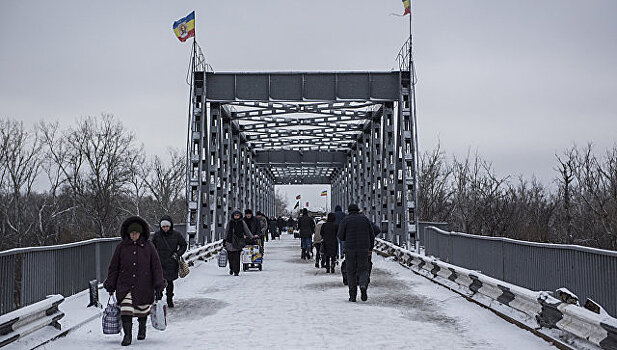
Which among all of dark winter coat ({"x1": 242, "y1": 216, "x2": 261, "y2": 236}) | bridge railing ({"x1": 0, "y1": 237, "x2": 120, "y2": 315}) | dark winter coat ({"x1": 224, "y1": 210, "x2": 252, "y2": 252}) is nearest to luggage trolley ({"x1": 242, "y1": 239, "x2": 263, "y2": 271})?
dark winter coat ({"x1": 242, "y1": 216, "x2": 261, "y2": 236})

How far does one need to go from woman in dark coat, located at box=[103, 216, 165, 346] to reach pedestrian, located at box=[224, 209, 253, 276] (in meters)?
9.21

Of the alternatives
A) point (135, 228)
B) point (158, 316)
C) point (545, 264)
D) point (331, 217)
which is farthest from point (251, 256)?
point (135, 228)

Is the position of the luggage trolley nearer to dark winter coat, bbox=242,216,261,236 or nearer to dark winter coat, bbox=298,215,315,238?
dark winter coat, bbox=242,216,261,236

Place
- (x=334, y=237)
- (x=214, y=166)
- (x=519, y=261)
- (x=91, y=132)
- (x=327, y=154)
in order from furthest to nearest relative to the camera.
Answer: (x=91, y=132)
(x=327, y=154)
(x=214, y=166)
(x=334, y=237)
(x=519, y=261)

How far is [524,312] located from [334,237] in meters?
8.49

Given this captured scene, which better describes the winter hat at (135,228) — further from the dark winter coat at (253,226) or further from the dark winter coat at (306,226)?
the dark winter coat at (306,226)

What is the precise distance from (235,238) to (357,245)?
5.86m

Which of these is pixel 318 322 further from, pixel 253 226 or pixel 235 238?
pixel 253 226

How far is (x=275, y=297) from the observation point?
1201 centimetres

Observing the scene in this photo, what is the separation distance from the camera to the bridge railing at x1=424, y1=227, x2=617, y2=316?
743 centimetres

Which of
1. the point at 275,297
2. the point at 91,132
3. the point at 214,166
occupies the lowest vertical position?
the point at 275,297

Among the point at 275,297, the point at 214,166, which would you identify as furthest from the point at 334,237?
the point at 214,166

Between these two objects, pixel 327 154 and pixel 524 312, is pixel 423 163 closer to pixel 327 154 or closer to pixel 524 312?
pixel 327 154

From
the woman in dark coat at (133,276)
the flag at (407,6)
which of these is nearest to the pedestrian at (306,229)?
the flag at (407,6)
